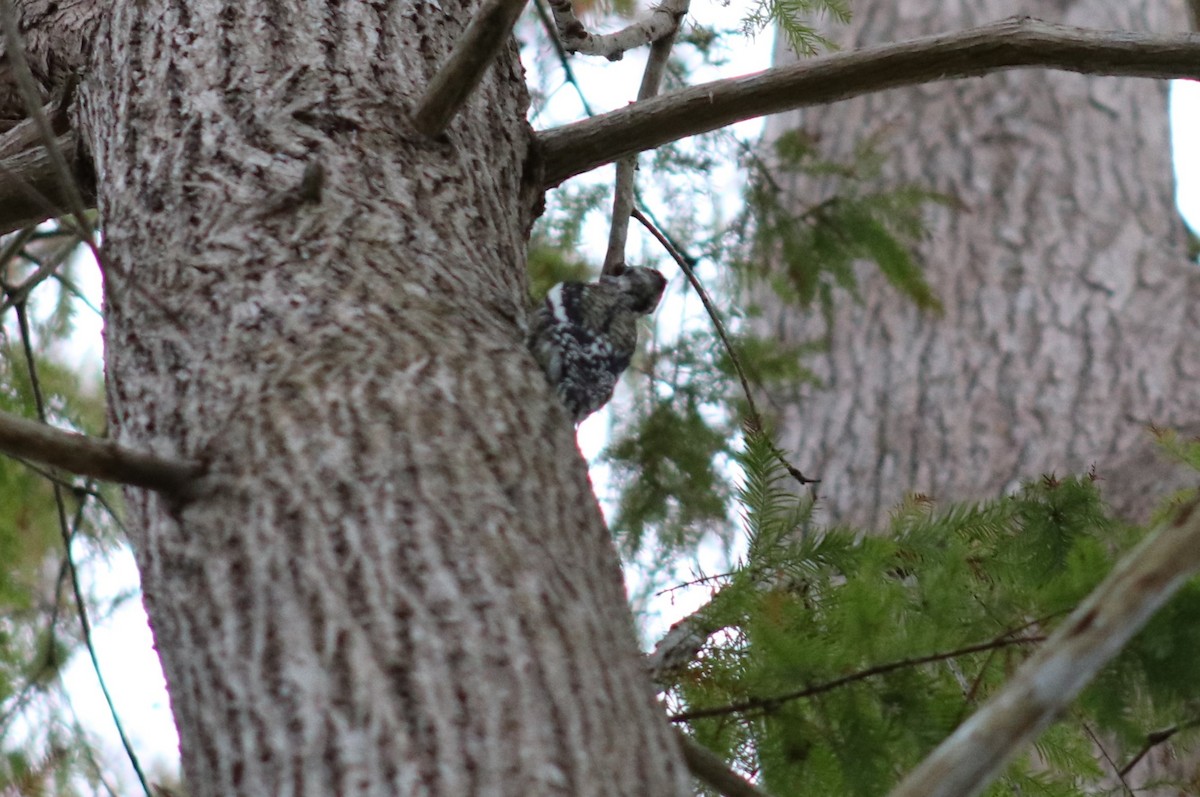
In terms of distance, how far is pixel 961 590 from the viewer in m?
1.91

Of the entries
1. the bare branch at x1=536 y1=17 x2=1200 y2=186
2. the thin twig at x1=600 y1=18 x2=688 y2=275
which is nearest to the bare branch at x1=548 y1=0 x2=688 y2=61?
the thin twig at x1=600 y1=18 x2=688 y2=275

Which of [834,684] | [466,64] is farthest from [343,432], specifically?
[834,684]

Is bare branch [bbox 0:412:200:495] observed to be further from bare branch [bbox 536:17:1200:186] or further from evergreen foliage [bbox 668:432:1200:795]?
bare branch [bbox 536:17:1200:186]

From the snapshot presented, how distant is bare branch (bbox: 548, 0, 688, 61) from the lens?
228cm

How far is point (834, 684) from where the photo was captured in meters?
1.76

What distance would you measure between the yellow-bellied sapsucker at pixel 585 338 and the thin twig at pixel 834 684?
2.10 feet

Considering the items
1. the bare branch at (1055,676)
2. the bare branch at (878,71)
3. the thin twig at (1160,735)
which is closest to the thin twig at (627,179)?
the bare branch at (878,71)

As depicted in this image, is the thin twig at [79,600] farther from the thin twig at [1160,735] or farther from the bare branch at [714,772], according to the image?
the thin twig at [1160,735]

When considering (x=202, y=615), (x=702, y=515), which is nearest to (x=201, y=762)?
(x=202, y=615)

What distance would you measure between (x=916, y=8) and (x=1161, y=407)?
6.95ft

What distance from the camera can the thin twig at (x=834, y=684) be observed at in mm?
1749

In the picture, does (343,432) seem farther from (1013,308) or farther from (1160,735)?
(1013,308)

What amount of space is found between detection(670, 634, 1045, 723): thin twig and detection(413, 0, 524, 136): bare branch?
3.21 feet

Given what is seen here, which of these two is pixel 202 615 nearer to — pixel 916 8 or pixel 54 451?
pixel 54 451
